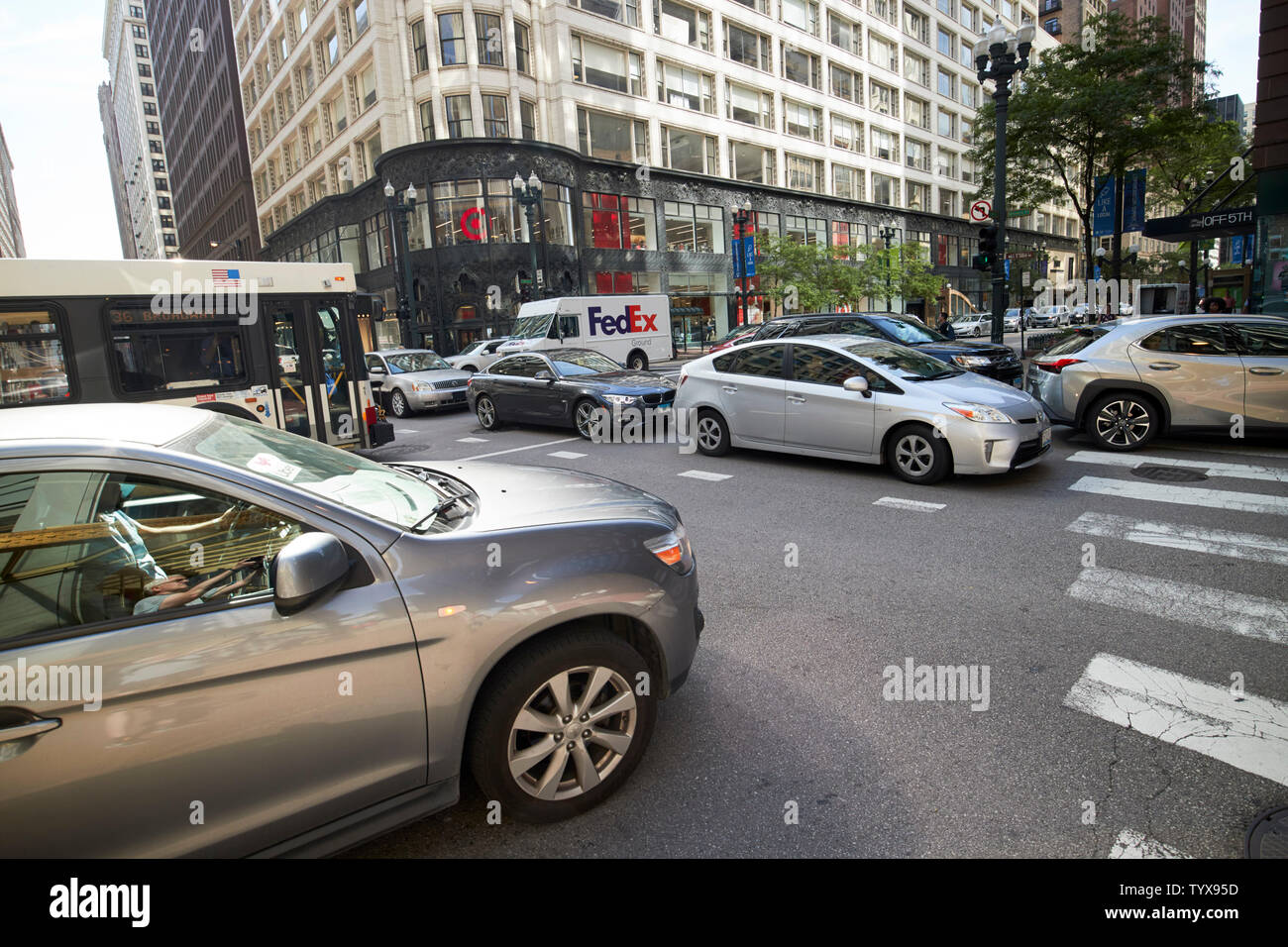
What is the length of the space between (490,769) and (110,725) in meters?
1.15

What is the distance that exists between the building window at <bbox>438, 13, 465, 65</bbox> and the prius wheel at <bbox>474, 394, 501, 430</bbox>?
2695cm

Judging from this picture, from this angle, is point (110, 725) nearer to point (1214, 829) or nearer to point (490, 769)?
point (490, 769)

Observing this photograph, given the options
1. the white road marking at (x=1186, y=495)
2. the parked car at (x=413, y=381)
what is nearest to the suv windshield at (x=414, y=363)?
the parked car at (x=413, y=381)

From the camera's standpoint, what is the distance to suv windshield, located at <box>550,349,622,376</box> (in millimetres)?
12484

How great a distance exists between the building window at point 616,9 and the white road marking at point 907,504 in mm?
37732

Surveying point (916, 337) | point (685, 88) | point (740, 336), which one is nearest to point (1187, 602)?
point (916, 337)

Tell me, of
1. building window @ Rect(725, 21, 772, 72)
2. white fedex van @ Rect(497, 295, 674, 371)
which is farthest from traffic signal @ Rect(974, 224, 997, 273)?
building window @ Rect(725, 21, 772, 72)

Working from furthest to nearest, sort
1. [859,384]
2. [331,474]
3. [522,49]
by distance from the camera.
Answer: [522,49] < [859,384] < [331,474]

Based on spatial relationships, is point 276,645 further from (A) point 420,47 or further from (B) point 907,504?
(A) point 420,47

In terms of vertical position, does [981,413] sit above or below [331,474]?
below

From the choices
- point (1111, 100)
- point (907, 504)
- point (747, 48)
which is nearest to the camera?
point (907, 504)

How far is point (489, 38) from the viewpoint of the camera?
1308 inches

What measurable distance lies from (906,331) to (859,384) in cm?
834

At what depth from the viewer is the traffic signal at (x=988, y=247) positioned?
15.7 meters
